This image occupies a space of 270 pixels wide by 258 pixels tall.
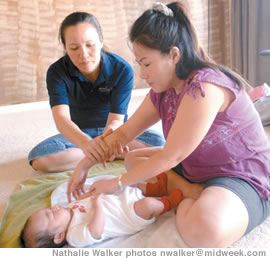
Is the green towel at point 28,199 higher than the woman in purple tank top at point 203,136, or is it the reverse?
the woman in purple tank top at point 203,136

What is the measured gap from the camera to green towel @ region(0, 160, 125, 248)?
1.18 metres

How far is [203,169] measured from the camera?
3.85ft

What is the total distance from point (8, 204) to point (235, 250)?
89 centimetres

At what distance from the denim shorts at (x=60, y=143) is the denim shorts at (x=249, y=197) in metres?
0.68

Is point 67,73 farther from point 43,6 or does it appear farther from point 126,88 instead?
point 43,6

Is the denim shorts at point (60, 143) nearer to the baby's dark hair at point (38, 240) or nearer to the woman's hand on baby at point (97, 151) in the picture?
the woman's hand on baby at point (97, 151)

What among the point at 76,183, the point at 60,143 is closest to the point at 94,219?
the point at 76,183

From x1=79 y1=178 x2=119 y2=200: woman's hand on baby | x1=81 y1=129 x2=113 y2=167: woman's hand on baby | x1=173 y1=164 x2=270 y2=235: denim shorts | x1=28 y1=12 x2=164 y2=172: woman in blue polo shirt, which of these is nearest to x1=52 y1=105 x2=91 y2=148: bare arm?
x1=28 y1=12 x2=164 y2=172: woman in blue polo shirt

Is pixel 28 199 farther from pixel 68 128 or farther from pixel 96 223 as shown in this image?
pixel 96 223

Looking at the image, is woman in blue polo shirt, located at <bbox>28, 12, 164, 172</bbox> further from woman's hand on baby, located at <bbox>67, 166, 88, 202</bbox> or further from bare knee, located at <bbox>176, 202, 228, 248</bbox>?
bare knee, located at <bbox>176, 202, 228, 248</bbox>

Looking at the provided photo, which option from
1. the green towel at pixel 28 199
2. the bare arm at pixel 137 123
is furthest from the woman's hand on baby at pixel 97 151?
the green towel at pixel 28 199

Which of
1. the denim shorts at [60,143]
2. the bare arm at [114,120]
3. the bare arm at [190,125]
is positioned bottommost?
the denim shorts at [60,143]

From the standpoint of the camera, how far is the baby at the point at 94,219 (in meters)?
1.05

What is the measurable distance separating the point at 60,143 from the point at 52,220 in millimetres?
691
